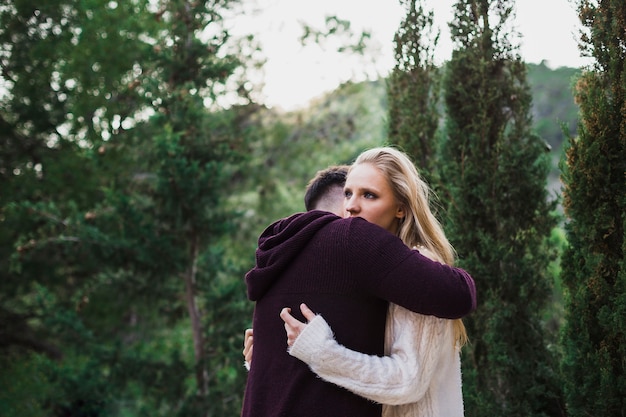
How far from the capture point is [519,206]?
4160 millimetres

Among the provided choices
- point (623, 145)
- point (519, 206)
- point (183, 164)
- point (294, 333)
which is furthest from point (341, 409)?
point (183, 164)

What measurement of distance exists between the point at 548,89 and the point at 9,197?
28733 millimetres

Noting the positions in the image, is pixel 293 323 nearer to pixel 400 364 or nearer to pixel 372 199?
pixel 400 364

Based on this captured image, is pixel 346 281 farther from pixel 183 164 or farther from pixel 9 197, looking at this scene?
pixel 9 197

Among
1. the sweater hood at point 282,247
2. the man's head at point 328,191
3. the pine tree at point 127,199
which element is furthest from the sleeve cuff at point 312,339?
the pine tree at point 127,199

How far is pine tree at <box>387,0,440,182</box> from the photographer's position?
4688mm

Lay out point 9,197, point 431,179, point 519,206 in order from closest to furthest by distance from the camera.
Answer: point 519,206
point 431,179
point 9,197

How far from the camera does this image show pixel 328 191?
3.34 metres

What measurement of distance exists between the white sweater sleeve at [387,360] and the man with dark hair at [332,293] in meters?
0.07

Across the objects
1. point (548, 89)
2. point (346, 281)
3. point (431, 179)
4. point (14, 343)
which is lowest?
point (14, 343)

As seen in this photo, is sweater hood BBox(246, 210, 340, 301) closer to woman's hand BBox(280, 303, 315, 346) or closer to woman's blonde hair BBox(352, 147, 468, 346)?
woman's hand BBox(280, 303, 315, 346)

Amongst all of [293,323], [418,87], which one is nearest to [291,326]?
[293,323]

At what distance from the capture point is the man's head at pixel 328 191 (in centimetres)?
329

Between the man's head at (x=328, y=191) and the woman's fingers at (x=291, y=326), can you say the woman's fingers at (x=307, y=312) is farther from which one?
the man's head at (x=328, y=191)
